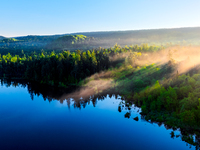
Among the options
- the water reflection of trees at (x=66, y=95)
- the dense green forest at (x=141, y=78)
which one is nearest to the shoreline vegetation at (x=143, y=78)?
the dense green forest at (x=141, y=78)

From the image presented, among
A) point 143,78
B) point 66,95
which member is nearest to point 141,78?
point 143,78

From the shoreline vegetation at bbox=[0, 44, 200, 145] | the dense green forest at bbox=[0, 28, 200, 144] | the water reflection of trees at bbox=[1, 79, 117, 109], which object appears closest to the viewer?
the shoreline vegetation at bbox=[0, 44, 200, 145]

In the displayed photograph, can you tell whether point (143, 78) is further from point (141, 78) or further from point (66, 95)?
point (66, 95)

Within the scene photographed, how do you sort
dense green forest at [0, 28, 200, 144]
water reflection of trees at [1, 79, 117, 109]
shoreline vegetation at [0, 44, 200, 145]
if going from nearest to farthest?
shoreline vegetation at [0, 44, 200, 145] → dense green forest at [0, 28, 200, 144] → water reflection of trees at [1, 79, 117, 109]

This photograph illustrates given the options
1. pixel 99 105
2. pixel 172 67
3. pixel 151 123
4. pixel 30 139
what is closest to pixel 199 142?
pixel 151 123

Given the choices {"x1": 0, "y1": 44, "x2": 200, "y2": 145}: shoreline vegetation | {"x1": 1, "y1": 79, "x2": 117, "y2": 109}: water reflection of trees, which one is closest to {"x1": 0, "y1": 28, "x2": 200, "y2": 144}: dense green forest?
{"x1": 0, "y1": 44, "x2": 200, "y2": 145}: shoreline vegetation

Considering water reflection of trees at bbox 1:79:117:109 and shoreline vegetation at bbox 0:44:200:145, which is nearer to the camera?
shoreline vegetation at bbox 0:44:200:145

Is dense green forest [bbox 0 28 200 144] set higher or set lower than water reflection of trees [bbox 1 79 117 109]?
higher

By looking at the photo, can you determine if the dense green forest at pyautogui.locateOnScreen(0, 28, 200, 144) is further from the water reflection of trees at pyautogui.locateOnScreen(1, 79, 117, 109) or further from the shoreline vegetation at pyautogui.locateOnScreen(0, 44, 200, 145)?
the water reflection of trees at pyautogui.locateOnScreen(1, 79, 117, 109)

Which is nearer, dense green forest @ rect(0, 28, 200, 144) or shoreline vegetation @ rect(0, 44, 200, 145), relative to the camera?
shoreline vegetation @ rect(0, 44, 200, 145)
